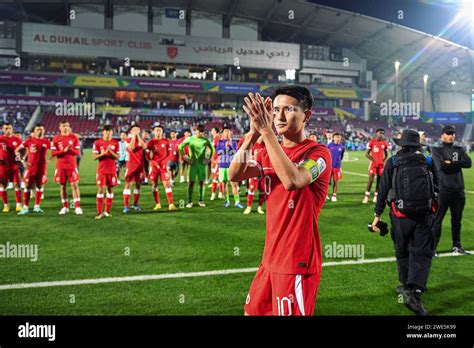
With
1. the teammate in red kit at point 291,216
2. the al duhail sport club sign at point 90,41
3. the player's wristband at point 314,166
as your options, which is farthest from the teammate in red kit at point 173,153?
the al duhail sport club sign at point 90,41

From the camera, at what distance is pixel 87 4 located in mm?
55156

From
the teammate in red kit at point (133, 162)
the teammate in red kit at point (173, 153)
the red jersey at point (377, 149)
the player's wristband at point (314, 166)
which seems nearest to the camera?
the player's wristband at point (314, 166)

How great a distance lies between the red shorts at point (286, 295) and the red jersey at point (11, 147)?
10.1 metres

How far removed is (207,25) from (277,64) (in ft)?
38.4

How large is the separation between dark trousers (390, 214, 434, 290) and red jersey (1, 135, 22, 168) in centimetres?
975

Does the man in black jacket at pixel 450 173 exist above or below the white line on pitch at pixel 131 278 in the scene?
above

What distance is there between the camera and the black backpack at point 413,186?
4.52m

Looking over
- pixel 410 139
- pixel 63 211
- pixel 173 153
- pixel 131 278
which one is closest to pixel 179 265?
pixel 131 278

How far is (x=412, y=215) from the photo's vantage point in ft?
15.0

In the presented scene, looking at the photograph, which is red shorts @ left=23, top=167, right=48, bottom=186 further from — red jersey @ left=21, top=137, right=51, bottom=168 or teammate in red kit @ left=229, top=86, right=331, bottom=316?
teammate in red kit @ left=229, top=86, right=331, bottom=316

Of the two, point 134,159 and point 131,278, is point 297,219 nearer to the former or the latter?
point 131,278

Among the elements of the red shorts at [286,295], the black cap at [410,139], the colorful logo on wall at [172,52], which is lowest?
the red shorts at [286,295]

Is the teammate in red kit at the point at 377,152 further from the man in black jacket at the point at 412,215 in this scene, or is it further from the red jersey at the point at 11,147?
the red jersey at the point at 11,147

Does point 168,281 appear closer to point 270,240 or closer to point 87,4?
point 270,240
